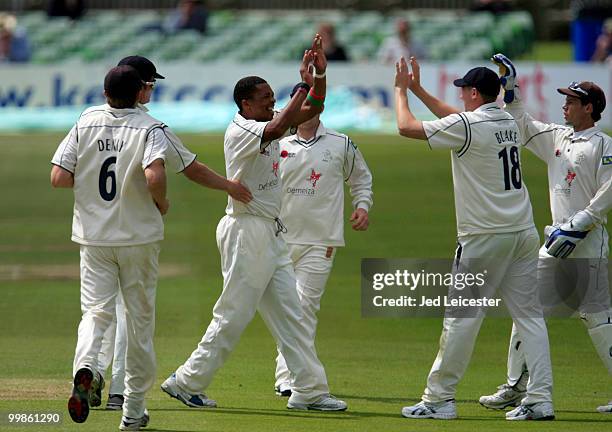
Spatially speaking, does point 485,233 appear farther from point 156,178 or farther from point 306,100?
point 156,178

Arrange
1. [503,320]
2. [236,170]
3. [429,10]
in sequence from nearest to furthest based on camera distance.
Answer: [236,170] → [503,320] → [429,10]

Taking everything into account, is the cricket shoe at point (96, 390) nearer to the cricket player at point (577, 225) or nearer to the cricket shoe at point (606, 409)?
the cricket player at point (577, 225)

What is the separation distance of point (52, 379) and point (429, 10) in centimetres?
2907

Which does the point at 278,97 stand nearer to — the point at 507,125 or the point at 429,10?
the point at 429,10

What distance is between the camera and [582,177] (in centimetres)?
918

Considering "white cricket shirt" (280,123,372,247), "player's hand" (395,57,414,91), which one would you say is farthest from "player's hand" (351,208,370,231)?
"player's hand" (395,57,414,91)

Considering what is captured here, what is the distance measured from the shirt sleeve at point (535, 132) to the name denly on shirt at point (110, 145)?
3.08 meters

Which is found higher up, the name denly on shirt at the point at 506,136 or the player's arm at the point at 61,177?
the name denly on shirt at the point at 506,136

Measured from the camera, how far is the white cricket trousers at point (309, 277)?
9664mm

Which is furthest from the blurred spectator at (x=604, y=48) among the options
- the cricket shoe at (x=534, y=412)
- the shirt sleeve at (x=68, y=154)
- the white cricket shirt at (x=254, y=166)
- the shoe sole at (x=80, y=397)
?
the shoe sole at (x=80, y=397)

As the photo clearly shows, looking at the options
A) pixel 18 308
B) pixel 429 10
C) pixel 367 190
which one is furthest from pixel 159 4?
pixel 367 190

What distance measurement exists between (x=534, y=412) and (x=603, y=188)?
5.62ft

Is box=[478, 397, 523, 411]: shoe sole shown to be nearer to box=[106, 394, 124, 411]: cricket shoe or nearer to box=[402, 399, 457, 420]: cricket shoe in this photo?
box=[402, 399, 457, 420]: cricket shoe

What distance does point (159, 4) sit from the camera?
38.9 metres
